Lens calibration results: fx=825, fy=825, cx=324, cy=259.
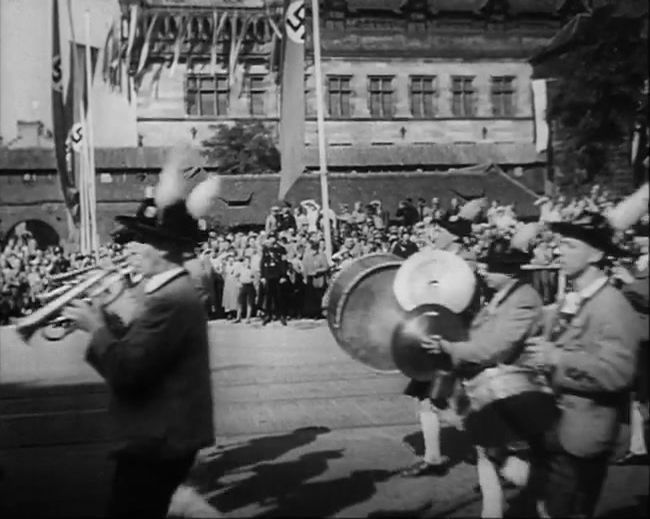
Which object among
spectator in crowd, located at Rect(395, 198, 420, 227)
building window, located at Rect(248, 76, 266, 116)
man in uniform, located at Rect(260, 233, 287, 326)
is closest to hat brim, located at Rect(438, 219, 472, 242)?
spectator in crowd, located at Rect(395, 198, 420, 227)

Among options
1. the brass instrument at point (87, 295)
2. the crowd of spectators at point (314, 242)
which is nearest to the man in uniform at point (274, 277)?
the crowd of spectators at point (314, 242)

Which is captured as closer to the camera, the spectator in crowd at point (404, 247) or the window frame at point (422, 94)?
the spectator in crowd at point (404, 247)

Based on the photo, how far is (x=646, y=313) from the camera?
3.01 m

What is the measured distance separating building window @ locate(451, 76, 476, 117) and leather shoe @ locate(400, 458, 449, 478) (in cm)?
200

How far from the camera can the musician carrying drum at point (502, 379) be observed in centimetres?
316

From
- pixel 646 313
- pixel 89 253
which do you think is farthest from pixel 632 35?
pixel 89 253

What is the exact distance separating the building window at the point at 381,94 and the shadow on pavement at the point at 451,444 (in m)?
2.00

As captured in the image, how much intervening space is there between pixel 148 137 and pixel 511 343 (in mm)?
2479

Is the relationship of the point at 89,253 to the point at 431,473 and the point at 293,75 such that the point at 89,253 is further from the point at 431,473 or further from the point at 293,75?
the point at 431,473

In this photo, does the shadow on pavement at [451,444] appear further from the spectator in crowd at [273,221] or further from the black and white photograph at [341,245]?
the spectator in crowd at [273,221]

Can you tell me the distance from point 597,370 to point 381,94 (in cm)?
274

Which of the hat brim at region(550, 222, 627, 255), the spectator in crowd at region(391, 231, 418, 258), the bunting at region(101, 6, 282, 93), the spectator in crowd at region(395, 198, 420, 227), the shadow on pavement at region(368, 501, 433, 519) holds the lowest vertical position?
the shadow on pavement at region(368, 501, 433, 519)

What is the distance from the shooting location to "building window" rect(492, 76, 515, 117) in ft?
14.8

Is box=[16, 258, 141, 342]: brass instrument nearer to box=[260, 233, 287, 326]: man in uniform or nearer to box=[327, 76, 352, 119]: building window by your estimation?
box=[327, 76, 352, 119]: building window
